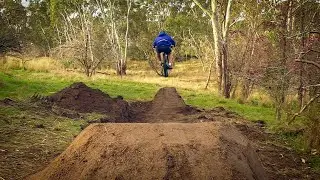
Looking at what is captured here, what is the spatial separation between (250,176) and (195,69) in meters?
39.3

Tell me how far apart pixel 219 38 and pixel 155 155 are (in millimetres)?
13886

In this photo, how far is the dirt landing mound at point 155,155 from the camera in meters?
4.77

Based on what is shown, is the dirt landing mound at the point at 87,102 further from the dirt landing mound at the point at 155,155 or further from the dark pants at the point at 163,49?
the dirt landing mound at the point at 155,155

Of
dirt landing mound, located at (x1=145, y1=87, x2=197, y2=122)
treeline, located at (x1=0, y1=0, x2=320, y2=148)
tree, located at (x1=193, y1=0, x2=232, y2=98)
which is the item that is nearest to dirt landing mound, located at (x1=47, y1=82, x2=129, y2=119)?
dirt landing mound, located at (x1=145, y1=87, x2=197, y2=122)

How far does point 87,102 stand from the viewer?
11812 millimetres

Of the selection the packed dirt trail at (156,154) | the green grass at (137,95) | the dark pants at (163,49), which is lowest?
the green grass at (137,95)

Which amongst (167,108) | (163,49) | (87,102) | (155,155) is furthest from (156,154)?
(163,49)

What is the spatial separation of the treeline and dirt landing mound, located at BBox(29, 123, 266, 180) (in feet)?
10.8

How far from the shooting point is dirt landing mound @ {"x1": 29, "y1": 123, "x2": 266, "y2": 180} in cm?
477

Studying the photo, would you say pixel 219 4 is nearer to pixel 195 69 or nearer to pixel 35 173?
pixel 35 173

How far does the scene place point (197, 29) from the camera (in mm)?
38062

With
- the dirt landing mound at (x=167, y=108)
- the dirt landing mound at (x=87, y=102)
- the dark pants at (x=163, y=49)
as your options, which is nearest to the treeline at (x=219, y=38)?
the dirt landing mound at (x=167, y=108)

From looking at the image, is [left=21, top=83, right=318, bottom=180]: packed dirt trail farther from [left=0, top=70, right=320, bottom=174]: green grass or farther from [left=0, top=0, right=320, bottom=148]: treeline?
[left=0, top=0, right=320, bottom=148]: treeline

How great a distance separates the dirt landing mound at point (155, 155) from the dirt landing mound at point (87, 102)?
573 cm
